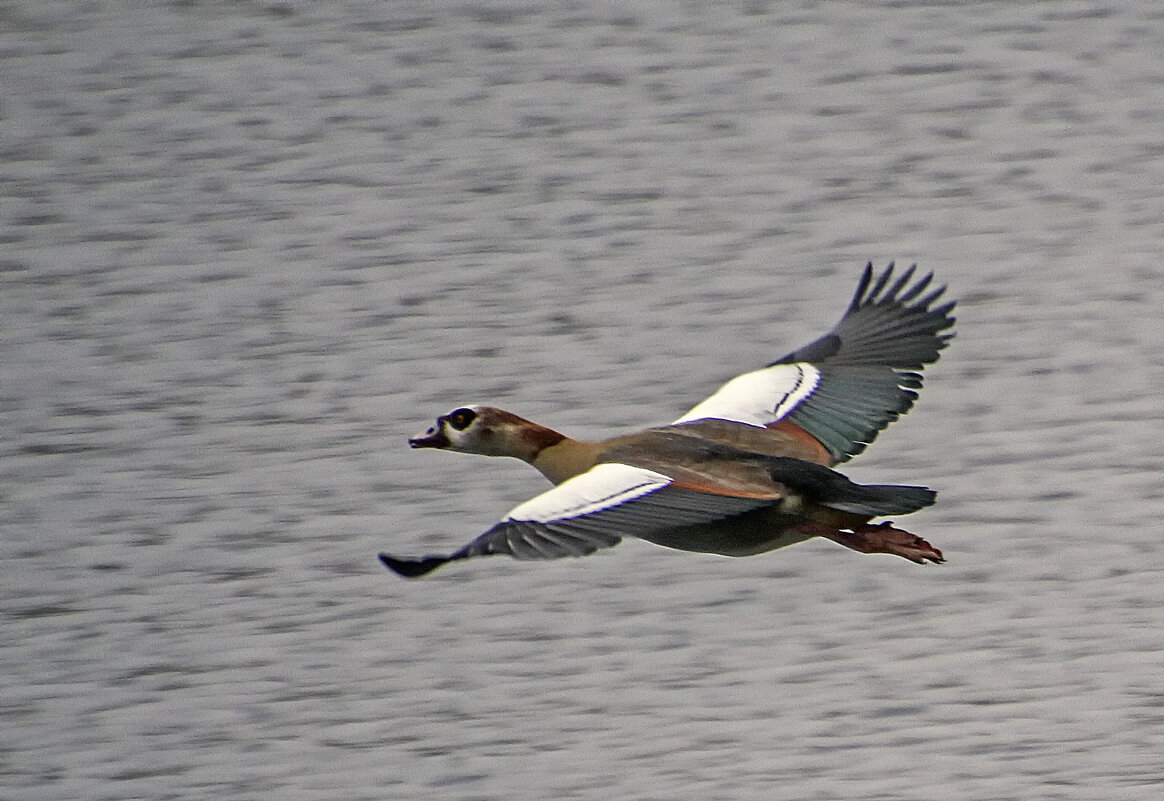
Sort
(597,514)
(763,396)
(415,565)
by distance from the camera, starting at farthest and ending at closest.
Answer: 1. (763,396)
2. (597,514)
3. (415,565)

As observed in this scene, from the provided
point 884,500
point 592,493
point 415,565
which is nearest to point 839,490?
point 884,500

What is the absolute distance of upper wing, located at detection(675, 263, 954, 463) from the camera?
3.51m

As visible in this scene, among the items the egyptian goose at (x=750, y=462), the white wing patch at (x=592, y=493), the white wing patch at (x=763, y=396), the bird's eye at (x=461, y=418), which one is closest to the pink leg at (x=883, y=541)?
the egyptian goose at (x=750, y=462)

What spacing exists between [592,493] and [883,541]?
0.53m

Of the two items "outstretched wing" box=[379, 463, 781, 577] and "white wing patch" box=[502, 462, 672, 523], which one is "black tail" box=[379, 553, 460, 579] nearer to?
"outstretched wing" box=[379, 463, 781, 577]

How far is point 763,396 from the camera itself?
3609mm

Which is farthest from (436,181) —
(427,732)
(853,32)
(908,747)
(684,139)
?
(908,747)

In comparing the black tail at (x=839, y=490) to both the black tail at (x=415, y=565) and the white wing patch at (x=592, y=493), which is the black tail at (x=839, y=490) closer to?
the white wing patch at (x=592, y=493)

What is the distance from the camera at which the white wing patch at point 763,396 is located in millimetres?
3535

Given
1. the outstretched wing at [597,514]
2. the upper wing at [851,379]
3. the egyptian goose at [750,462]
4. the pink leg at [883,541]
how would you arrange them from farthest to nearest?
the upper wing at [851,379] < the pink leg at [883,541] < the egyptian goose at [750,462] < the outstretched wing at [597,514]

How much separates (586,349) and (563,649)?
3.48ft

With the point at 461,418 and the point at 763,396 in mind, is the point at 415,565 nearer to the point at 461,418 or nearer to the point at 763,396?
the point at 461,418

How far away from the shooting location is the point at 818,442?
11.2ft

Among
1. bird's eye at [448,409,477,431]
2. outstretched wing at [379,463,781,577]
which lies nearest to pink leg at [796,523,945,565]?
outstretched wing at [379,463,781,577]
